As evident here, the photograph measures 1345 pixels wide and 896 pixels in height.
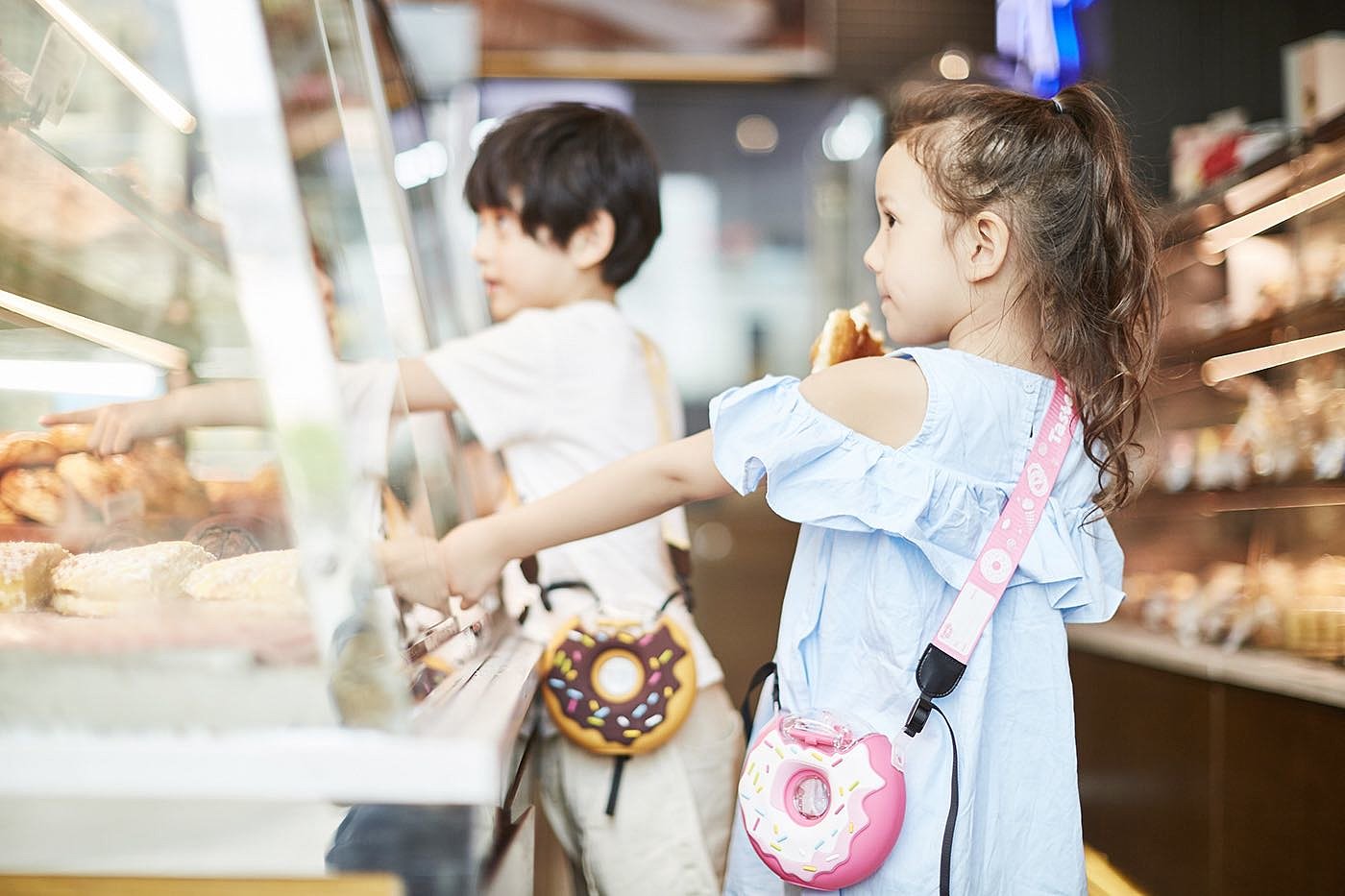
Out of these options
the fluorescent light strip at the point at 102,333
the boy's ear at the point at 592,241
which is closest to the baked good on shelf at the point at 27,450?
the fluorescent light strip at the point at 102,333

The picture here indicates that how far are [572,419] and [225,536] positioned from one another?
676mm

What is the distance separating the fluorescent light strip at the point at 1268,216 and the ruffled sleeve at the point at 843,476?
1476 millimetres

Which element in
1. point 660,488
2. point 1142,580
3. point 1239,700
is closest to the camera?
point 660,488

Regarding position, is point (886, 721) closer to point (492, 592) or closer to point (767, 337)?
point (492, 592)

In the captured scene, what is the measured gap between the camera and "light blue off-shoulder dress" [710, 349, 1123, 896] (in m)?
1.17

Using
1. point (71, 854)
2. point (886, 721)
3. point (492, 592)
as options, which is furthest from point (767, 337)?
point (71, 854)

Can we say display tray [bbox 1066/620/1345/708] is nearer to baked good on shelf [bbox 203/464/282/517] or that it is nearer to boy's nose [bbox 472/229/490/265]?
boy's nose [bbox 472/229/490/265]

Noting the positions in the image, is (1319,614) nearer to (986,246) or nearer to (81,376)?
(986,246)

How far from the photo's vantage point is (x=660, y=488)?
124cm

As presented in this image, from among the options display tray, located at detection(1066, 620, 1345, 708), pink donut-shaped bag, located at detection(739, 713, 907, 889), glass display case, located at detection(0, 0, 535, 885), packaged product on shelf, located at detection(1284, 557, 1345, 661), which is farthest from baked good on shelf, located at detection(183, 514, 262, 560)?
packaged product on shelf, located at detection(1284, 557, 1345, 661)

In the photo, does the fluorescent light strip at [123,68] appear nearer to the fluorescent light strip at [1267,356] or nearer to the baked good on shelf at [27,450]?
the baked good on shelf at [27,450]

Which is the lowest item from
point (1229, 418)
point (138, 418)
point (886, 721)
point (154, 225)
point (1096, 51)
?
point (886, 721)

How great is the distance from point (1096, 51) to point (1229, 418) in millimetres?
2017

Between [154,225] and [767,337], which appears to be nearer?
[154,225]
